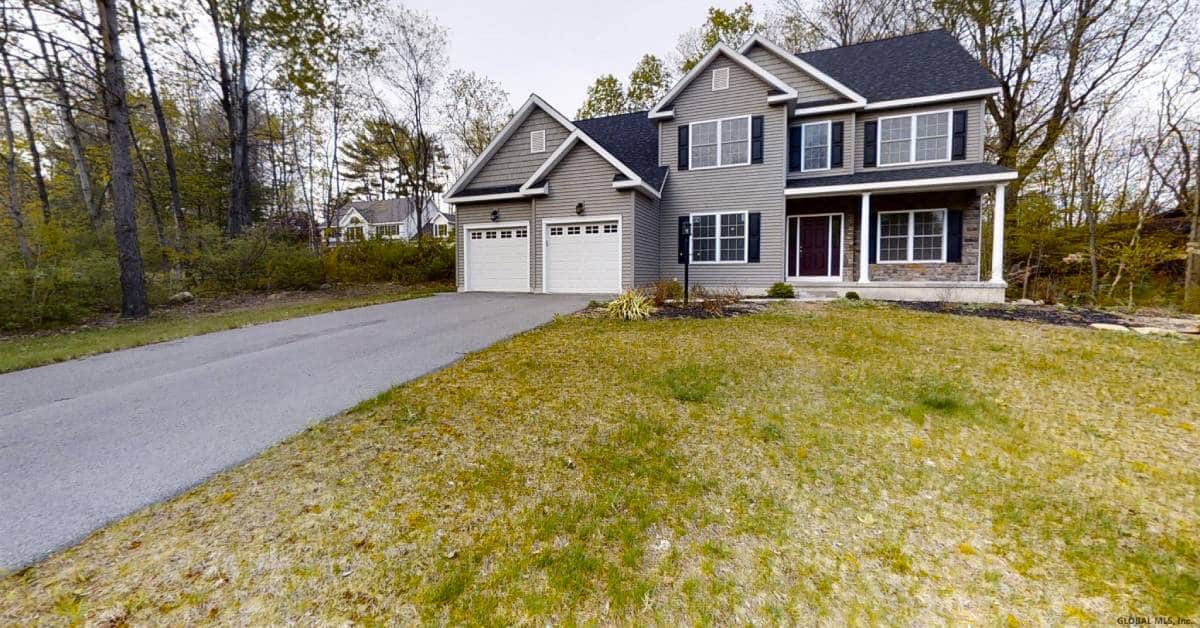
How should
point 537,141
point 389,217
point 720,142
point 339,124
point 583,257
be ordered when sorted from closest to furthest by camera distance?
point 583,257 → point 720,142 → point 537,141 → point 339,124 → point 389,217

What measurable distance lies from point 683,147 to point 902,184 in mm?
5599

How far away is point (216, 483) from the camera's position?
2.82 m

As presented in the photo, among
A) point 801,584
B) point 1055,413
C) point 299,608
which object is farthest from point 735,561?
point 1055,413

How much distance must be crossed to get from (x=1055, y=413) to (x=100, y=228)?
20534 millimetres

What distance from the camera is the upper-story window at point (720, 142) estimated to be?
1250cm

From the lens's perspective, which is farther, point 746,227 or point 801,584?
point 746,227

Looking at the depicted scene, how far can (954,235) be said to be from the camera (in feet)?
39.0

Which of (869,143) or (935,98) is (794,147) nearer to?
(869,143)

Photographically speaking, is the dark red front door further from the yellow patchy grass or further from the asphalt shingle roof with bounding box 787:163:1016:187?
the yellow patchy grass

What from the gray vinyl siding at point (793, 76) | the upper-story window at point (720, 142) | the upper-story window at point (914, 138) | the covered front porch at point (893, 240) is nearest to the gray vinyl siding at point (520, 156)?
the upper-story window at point (720, 142)

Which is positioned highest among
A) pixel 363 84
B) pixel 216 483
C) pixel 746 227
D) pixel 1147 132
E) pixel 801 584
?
pixel 363 84

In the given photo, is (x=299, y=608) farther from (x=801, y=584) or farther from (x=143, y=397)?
(x=143, y=397)

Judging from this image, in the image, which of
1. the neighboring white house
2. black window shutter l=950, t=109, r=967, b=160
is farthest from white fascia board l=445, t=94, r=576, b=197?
the neighboring white house

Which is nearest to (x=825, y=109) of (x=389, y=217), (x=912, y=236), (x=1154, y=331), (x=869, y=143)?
(x=869, y=143)
